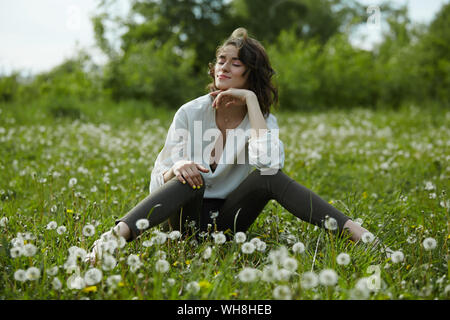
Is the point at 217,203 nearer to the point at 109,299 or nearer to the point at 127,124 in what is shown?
the point at 109,299

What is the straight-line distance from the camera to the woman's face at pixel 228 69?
2.65m

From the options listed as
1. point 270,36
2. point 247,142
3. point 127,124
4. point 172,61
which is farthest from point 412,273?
point 270,36

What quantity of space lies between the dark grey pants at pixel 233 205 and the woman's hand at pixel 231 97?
51 centimetres

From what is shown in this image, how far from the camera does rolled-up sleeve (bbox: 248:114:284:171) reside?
2.31 metres

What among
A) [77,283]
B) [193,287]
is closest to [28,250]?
[77,283]

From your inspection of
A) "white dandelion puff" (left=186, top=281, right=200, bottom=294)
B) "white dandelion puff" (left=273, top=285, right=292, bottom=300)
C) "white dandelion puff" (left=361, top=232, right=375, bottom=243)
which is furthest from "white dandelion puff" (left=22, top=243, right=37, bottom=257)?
"white dandelion puff" (left=361, top=232, right=375, bottom=243)

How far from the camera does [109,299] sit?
1591mm

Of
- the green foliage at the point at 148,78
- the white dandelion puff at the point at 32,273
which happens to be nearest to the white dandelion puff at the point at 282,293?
the white dandelion puff at the point at 32,273

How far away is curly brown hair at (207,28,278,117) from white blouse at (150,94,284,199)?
8.2 inches

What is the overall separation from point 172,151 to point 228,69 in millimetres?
663

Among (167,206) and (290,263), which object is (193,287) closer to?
(290,263)

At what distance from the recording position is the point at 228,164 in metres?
2.53

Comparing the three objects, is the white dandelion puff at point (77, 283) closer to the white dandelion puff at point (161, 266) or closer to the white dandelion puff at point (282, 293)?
the white dandelion puff at point (161, 266)

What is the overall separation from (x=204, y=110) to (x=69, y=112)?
614 centimetres
